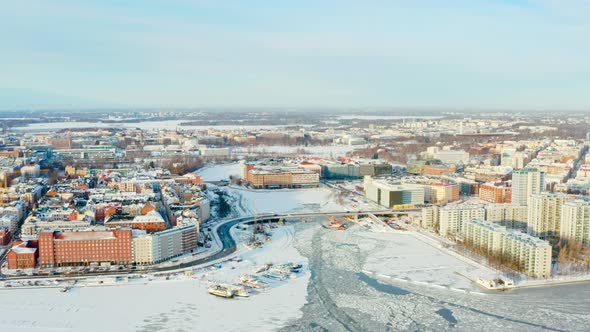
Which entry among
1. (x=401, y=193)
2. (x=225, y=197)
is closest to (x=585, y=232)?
(x=401, y=193)

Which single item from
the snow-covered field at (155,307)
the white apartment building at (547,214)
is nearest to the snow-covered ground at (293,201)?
the white apartment building at (547,214)

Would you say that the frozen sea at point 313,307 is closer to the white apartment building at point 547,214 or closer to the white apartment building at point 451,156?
the white apartment building at point 547,214

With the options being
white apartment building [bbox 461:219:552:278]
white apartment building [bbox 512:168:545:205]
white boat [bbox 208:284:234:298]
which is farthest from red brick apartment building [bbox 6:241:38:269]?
white apartment building [bbox 512:168:545:205]

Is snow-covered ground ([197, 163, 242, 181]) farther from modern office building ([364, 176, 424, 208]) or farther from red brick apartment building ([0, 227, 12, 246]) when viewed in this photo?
red brick apartment building ([0, 227, 12, 246])

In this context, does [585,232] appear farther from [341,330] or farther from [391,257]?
[341,330]

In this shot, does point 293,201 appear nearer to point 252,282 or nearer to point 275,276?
point 275,276

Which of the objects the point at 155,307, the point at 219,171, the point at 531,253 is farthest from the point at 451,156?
the point at 155,307
